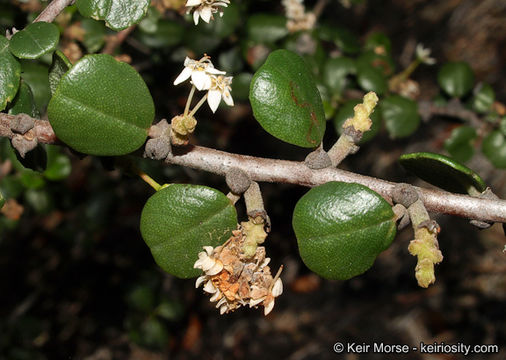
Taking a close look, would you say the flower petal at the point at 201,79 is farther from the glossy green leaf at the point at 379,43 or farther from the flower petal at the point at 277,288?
the glossy green leaf at the point at 379,43

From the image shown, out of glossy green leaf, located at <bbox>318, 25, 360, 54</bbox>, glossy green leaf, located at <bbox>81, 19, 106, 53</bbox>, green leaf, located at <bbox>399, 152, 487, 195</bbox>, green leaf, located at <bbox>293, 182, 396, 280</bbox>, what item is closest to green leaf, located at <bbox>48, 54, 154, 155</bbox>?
green leaf, located at <bbox>293, 182, 396, 280</bbox>

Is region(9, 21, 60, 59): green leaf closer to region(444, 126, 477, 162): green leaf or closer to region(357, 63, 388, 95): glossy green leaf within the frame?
region(357, 63, 388, 95): glossy green leaf

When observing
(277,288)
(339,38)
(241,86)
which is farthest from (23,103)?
(339,38)

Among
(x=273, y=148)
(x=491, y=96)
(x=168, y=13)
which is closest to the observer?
(x=491, y=96)

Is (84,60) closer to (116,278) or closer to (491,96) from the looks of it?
(491,96)

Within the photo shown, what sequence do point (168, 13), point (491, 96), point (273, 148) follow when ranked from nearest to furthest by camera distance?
point (491, 96) < point (168, 13) < point (273, 148)

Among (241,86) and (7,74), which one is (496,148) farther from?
(7,74)

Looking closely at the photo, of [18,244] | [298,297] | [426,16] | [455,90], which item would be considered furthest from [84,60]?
[426,16]

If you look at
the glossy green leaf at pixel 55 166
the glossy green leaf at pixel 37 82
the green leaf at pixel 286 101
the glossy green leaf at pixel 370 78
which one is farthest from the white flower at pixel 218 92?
the glossy green leaf at pixel 55 166
